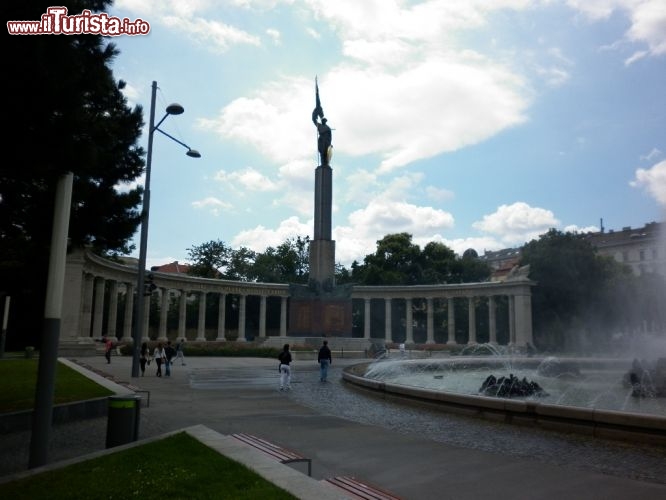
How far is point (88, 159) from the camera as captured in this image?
7508 mm

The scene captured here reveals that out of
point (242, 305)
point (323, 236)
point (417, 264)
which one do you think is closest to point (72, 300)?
point (323, 236)

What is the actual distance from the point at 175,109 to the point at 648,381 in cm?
1912

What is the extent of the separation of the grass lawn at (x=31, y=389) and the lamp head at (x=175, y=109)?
10230 millimetres

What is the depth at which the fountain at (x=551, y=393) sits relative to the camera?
Answer: 32.6 feet

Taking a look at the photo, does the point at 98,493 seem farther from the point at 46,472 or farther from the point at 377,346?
the point at 377,346

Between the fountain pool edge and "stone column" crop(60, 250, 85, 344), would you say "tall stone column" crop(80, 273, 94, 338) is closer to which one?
"stone column" crop(60, 250, 85, 344)

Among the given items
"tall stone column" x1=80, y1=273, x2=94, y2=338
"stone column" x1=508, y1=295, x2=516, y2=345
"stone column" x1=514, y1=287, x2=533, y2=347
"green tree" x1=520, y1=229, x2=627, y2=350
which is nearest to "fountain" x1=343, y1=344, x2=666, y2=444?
"tall stone column" x1=80, y1=273, x2=94, y2=338

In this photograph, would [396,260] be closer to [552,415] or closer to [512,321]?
[512,321]

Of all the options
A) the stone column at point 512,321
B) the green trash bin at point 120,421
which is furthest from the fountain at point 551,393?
the stone column at point 512,321

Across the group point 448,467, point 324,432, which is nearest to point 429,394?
point 324,432

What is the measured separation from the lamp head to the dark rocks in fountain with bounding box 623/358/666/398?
1844cm

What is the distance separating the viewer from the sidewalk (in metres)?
6.70

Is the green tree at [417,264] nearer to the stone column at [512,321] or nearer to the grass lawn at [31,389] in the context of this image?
the stone column at [512,321]

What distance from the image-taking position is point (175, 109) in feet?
69.8
